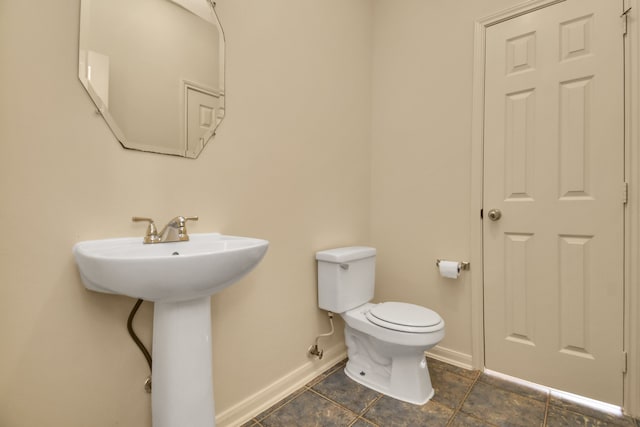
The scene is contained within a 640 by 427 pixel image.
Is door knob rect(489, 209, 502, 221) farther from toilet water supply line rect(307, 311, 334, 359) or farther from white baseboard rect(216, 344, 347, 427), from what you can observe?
white baseboard rect(216, 344, 347, 427)

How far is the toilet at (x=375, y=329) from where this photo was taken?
4.71ft

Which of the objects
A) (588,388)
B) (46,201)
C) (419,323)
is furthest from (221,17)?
(588,388)

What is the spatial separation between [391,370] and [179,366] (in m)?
1.10

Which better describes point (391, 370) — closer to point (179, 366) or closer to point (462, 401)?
point (462, 401)

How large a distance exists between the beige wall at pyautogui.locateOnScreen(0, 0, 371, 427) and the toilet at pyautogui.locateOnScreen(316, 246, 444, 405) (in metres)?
0.15

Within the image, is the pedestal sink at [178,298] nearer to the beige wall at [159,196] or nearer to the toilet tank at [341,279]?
the beige wall at [159,196]

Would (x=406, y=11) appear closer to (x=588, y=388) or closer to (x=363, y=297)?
(x=363, y=297)

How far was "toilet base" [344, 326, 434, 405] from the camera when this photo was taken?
4.88 ft

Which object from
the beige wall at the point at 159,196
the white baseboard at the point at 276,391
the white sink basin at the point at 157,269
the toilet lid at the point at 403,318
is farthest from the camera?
the toilet lid at the point at 403,318

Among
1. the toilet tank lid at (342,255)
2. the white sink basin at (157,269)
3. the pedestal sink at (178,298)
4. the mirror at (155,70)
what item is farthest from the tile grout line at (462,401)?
the mirror at (155,70)

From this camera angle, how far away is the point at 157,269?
736 millimetres

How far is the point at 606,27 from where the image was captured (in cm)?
144

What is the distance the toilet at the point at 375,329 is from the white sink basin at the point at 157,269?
84 centimetres

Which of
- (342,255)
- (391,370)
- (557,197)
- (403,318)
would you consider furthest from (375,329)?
(557,197)
